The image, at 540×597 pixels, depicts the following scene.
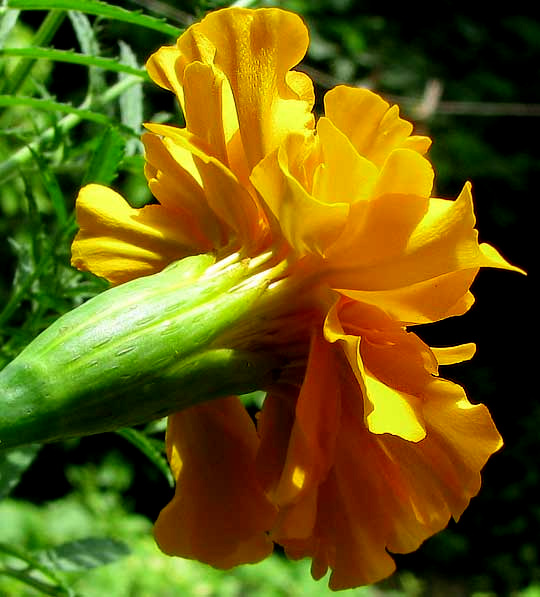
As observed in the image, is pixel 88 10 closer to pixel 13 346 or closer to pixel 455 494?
pixel 13 346

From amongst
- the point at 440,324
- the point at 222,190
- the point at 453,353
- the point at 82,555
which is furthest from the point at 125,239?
the point at 440,324

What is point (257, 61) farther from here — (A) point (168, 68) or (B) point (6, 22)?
(B) point (6, 22)

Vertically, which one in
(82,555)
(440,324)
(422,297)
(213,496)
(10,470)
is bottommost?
(440,324)

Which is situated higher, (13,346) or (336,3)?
(13,346)

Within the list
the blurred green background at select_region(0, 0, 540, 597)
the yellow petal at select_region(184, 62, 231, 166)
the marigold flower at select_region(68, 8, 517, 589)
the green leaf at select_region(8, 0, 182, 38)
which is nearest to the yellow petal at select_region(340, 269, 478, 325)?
the marigold flower at select_region(68, 8, 517, 589)

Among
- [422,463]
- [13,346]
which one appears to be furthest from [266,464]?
[13,346]
